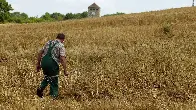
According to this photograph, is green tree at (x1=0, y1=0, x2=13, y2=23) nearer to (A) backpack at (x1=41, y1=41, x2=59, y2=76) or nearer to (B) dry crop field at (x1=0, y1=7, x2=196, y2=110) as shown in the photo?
(B) dry crop field at (x1=0, y1=7, x2=196, y2=110)

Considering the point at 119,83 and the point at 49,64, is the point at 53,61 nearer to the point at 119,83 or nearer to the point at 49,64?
the point at 49,64

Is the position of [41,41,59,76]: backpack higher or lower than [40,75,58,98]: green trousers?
higher

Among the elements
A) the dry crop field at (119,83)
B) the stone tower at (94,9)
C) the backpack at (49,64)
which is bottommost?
the stone tower at (94,9)

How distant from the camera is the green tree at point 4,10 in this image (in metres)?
80.0

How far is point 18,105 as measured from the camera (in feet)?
19.4

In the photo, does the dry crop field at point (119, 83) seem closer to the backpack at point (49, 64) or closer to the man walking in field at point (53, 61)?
the man walking in field at point (53, 61)

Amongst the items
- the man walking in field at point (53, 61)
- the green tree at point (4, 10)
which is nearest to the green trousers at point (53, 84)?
the man walking in field at point (53, 61)

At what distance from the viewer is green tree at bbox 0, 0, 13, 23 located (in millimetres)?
79988

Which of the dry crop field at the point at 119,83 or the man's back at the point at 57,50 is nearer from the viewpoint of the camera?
the dry crop field at the point at 119,83

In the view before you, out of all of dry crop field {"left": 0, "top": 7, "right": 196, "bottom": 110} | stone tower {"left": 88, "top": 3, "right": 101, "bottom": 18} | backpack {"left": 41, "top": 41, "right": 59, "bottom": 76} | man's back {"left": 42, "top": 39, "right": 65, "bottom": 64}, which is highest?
man's back {"left": 42, "top": 39, "right": 65, "bottom": 64}

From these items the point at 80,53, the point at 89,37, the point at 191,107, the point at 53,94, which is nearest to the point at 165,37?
the point at 89,37

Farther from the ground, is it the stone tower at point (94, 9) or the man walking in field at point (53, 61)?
the man walking in field at point (53, 61)

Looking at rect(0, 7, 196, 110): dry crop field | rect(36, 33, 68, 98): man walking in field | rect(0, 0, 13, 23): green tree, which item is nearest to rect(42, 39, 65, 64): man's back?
rect(36, 33, 68, 98): man walking in field

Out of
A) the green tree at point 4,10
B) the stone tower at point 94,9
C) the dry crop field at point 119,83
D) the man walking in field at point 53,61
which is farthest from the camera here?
the stone tower at point 94,9
